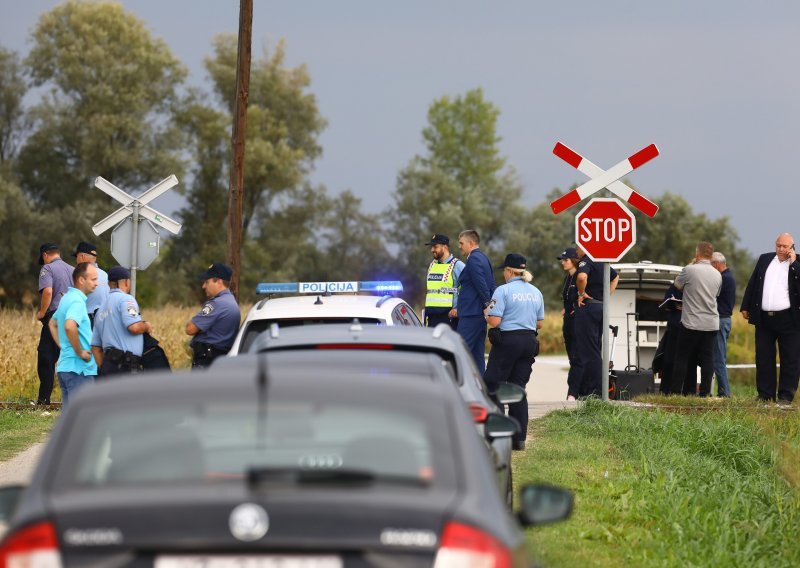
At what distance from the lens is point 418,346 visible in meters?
8.10

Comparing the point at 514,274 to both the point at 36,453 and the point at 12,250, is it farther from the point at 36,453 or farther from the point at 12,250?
the point at 12,250

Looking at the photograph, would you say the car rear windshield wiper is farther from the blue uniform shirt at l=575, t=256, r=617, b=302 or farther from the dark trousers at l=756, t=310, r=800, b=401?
the blue uniform shirt at l=575, t=256, r=617, b=302

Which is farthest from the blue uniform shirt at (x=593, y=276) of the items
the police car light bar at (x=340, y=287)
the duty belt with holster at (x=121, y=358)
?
the duty belt with holster at (x=121, y=358)

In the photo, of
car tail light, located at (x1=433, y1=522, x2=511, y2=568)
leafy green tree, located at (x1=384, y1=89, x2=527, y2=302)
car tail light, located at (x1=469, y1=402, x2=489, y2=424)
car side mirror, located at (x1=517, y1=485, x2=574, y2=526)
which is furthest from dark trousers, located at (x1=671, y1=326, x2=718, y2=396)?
leafy green tree, located at (x1=384, y1=89, x2=527, y2=302)

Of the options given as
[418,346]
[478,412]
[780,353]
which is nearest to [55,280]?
[780,353]

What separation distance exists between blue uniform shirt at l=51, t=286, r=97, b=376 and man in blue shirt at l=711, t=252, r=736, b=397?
9292mm

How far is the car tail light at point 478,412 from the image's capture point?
25.9ft

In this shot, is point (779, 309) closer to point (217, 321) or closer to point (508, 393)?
point (217, 321)

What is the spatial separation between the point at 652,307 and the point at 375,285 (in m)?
10.7

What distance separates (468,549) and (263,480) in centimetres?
58

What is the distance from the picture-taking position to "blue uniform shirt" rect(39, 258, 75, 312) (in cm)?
1728

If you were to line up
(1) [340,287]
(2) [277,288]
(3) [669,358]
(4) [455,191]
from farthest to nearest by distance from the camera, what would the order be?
(4) [455,191] → (3) [669,358] → (1) [340,287] → (2) [277,288]

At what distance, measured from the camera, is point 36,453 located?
1416 cm

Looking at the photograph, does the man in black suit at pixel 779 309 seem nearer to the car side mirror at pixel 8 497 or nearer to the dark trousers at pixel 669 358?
the dark trousers at pixel 669 358
